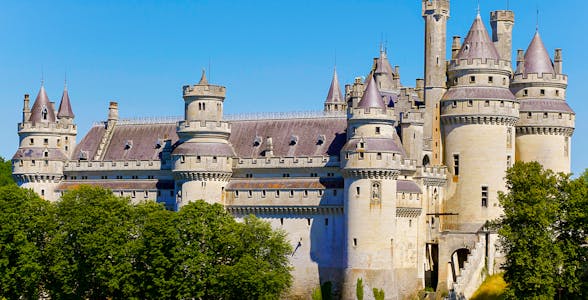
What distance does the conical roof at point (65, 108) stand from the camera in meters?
145

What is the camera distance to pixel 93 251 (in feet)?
394

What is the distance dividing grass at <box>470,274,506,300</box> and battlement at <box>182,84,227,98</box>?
94.5 ft

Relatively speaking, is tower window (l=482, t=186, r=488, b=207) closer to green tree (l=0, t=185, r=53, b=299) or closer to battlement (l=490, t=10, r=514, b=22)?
battlement (l=490, t=10, r=514, b=22)

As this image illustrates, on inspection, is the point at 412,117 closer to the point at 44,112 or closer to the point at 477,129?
the point at 477,129

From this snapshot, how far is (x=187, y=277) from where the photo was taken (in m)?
116

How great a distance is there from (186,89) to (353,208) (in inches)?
798

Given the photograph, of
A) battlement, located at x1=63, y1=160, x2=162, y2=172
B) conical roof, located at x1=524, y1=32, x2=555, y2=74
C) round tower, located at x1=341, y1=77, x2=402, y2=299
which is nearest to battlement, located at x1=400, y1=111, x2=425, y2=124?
round tower, located at x1=341, y1=77, x2=402, y2=299

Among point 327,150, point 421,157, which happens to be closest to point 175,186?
point 327,150

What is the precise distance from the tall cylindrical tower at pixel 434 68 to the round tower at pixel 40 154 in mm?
37192

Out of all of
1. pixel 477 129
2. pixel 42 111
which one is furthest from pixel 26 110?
pixel 477 129

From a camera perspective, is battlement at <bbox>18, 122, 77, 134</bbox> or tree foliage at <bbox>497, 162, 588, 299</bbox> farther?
battlement at <bbox>18, 122, 77, 134</bbox>

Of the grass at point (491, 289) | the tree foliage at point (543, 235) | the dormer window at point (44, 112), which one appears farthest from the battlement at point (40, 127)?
the tree foliage at point (543, 235)

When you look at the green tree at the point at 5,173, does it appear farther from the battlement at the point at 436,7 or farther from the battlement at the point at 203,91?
the battlement at the point at 436,7

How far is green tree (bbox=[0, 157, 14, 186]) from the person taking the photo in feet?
582
